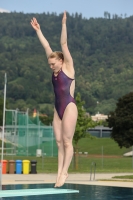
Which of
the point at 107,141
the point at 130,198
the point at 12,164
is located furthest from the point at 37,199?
the point at 107,141

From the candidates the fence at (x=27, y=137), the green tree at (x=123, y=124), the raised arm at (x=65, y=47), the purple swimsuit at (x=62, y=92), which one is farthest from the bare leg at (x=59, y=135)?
the green tree at (x=123, y=124)

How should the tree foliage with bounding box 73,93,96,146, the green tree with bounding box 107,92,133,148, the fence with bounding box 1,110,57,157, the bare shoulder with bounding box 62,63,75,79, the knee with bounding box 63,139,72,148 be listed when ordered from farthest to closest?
the green tree with bounding box 107,92,133,148
the fence with bounding box 1,110,57,157
the tree foliage with bounding box 73,93,96,146
the bare shoulder with bounding box 62,63,75,79
the knee with bounding box 63,139,72,148

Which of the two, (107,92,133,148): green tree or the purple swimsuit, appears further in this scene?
(107,92,133,148): green tree

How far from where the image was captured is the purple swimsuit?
10180 mm

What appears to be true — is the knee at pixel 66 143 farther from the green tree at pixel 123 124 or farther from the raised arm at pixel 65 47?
the green tree at pixel 123 124

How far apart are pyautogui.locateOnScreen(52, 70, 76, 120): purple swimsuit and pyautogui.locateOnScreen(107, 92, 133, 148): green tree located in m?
58.4

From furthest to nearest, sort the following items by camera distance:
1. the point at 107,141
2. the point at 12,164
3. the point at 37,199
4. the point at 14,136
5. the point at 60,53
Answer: the point at 107,141, the point at 14,136, the point at 12,164, the point at 37,199, the point at 60,53

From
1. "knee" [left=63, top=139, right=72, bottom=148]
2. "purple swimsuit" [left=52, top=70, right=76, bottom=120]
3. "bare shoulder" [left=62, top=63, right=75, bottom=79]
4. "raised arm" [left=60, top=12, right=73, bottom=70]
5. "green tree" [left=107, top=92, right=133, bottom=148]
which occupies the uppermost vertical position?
"green tree" [left=107, top=92, right=133, bottom=148]

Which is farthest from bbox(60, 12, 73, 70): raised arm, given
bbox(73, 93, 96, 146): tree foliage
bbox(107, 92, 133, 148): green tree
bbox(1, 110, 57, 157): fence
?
bbox(107, 92, 133, 148): green tree

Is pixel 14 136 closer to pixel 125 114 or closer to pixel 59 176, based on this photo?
pixel 125 114

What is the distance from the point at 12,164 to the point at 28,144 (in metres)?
23.5

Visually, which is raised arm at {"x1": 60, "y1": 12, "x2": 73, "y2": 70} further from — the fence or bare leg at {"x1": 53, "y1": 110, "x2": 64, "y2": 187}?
the fence

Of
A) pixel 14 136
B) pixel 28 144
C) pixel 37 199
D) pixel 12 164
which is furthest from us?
pixel 28 144

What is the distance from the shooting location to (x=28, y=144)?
57844 mm
